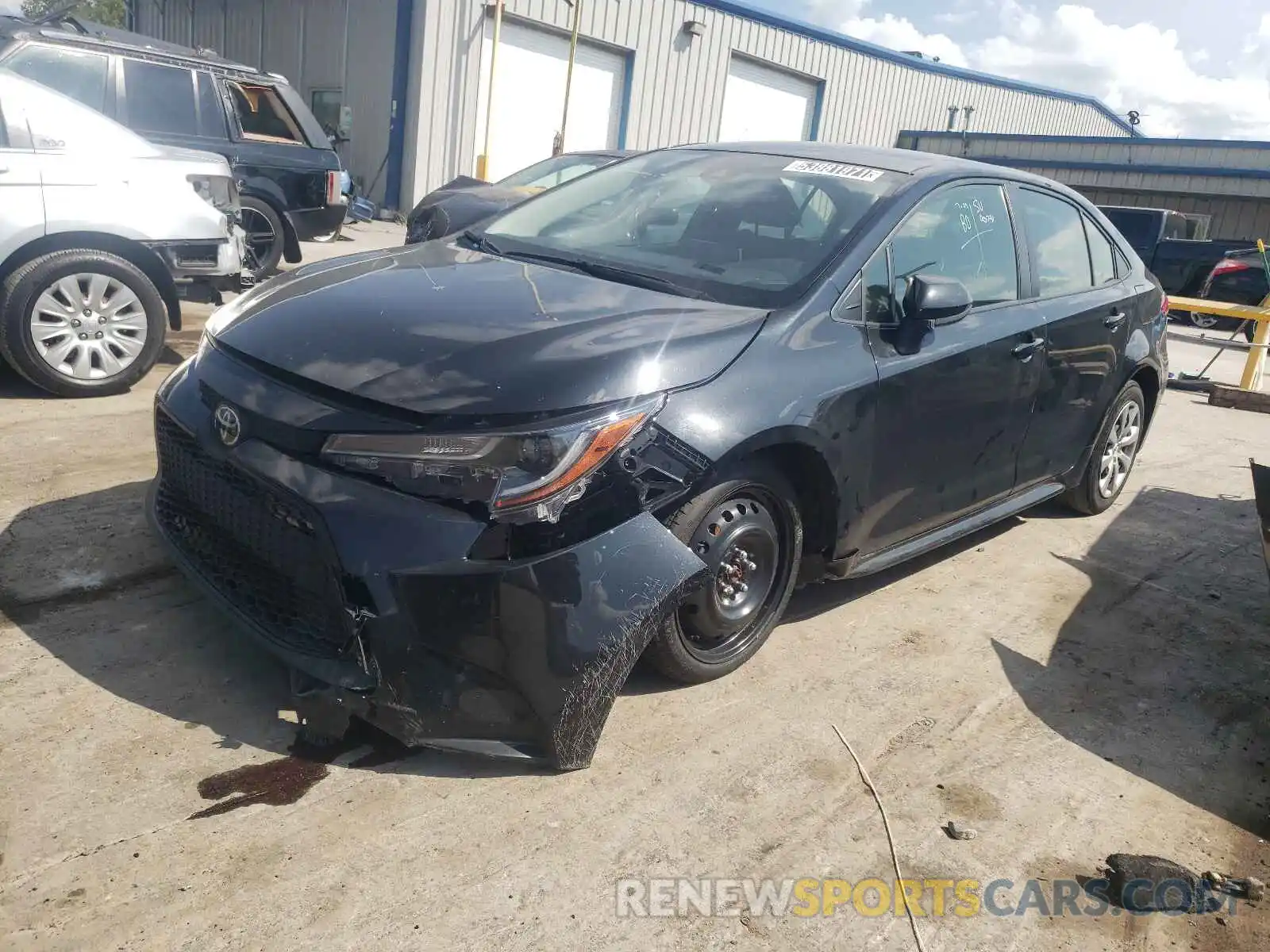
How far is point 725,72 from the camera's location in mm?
21531

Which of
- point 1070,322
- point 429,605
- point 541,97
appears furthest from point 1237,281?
point 429,605

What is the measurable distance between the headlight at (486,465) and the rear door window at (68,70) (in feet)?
21.5

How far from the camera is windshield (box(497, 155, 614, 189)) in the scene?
10.1 m

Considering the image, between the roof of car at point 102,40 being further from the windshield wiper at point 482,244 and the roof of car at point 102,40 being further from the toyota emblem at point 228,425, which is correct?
the toyota emblem at point 228,425

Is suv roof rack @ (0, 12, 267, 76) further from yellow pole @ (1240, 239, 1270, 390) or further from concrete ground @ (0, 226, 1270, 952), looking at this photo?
yellow pole @ (1240, 239, 1270, 390)

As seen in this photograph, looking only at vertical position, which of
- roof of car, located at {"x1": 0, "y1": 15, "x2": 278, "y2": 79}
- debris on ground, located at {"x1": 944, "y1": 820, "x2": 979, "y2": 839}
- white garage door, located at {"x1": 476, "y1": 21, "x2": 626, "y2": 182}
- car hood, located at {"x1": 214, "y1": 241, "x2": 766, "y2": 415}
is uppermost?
white garage door, located at {"x1": 476, "y1": 21, "x2": 626, "y2": 182}

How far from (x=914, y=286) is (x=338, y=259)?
205 cm

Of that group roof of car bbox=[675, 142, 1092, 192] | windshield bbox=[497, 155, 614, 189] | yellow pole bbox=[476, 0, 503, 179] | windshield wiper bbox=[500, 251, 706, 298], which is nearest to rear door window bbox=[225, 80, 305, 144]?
windshield bbox=[497, 155, 614, 189]

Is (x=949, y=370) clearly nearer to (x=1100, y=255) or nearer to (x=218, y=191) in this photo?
(x=1100, y=255)

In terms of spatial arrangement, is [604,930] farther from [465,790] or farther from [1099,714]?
[1099,714]

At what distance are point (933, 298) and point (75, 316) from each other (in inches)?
169

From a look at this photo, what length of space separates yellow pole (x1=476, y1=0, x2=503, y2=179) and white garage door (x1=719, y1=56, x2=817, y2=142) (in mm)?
5500

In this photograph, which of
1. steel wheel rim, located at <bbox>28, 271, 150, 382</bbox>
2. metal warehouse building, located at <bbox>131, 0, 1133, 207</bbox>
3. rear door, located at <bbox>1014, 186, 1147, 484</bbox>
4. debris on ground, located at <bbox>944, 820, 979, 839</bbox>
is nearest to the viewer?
debris on ground, located at <bbox>944, 820, 979, 839</bbox>

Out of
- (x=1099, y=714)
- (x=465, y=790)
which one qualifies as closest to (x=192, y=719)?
(x=465, y=790)
